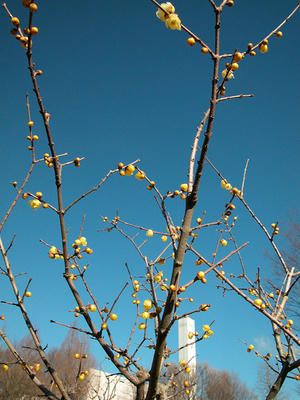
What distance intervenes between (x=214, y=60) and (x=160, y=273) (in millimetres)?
1787

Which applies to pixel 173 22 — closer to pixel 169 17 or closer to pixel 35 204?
pixel 169 17

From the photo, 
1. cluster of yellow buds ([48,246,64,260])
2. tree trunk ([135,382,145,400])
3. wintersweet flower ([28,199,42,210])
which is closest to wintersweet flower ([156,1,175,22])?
wintersweet flower ([28,199,42,210])

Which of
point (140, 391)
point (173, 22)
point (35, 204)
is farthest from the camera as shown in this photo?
point (35, 204)

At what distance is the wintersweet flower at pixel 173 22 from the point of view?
1362 mm

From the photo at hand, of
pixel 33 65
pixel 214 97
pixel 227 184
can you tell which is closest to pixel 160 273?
pixel 227 184

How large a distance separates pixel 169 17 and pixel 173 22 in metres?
0.05

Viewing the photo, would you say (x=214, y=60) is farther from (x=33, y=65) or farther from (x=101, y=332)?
(x=101, y=332)

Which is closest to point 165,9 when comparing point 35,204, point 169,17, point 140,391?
point 169,17

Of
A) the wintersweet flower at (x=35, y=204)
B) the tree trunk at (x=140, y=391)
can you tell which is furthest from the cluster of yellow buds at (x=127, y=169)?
the tree trunk at (x=140, y=391)

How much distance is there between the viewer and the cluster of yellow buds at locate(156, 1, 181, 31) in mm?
1369

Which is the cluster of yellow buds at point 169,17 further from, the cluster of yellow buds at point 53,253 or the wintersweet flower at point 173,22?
the cluster of yellow buds at point 53,253

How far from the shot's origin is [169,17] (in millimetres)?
1399

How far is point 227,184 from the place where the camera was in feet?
8.75

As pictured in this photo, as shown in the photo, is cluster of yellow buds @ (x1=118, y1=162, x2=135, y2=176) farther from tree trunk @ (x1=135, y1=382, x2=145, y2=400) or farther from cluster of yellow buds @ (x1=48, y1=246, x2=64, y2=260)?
tree trunk @ (x1=135, y1=382, x2=145, y2=400)
